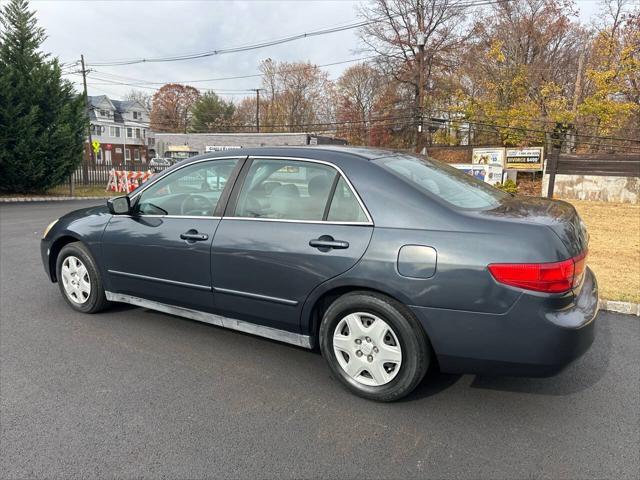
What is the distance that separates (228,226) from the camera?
10.8 feet

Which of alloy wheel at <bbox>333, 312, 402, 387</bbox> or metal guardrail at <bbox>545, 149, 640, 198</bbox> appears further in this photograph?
metal guardrail at <bbox>545, 149, 640, 198</bbox>

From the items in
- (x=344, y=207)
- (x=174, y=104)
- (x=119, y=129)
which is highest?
(x=174, y=104)

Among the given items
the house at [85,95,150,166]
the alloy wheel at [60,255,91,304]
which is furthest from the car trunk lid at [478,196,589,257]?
the house at [85,95,150,166]

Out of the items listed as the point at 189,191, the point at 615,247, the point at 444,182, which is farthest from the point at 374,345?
the point at 615,247

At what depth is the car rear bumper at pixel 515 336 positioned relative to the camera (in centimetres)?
239

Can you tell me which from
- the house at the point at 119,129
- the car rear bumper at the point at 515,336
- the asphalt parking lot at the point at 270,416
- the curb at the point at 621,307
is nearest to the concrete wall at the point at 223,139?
the house at the point at 119,129

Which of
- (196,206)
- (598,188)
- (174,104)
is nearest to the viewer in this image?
(196,206)

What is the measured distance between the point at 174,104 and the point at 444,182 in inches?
3063

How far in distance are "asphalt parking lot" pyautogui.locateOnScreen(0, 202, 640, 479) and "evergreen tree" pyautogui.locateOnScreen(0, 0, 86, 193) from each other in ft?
50.2

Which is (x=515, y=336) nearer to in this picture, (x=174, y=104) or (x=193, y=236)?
(x=193, y=236)

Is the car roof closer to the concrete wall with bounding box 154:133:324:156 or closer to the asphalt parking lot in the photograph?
the asphalt parking lot

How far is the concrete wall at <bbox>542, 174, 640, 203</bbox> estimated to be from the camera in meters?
14.2

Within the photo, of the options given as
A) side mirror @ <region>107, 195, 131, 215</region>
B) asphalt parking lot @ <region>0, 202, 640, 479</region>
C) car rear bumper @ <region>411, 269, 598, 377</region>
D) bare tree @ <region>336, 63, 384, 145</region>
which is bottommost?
asphalt parking lot @ <region>0, 202, 640, 479</region>

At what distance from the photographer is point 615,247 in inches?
305
